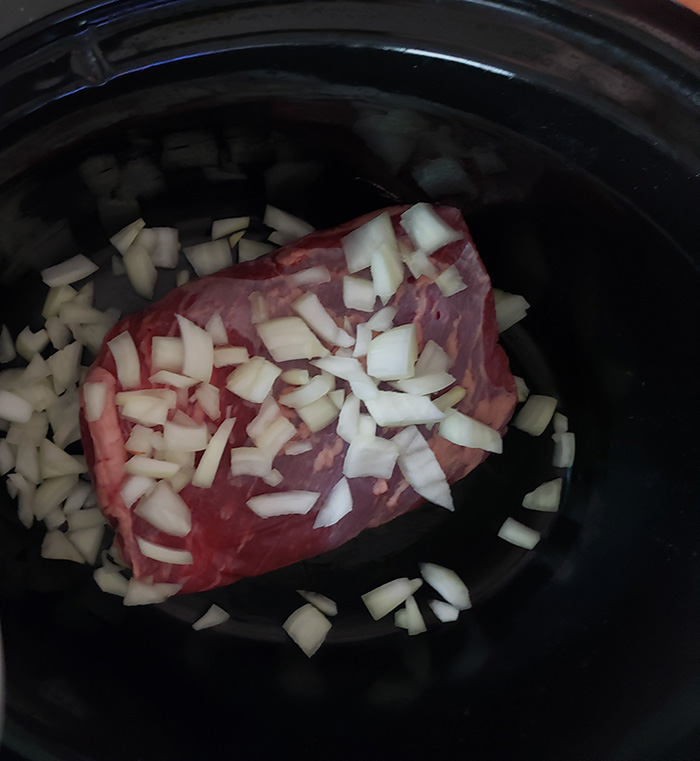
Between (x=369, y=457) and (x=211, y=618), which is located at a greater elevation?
(x=369, y=457)

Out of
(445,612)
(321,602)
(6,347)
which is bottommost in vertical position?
(445,612)

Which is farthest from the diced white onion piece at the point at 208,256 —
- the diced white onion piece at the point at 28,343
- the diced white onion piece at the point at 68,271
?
the diced white onion piece at the point at 28,343

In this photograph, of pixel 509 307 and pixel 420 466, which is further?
pixel 509 307

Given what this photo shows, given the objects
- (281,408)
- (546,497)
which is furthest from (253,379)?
(546,497)

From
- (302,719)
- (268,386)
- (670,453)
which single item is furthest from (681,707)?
(268,386)

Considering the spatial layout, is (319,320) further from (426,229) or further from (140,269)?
(140,269)

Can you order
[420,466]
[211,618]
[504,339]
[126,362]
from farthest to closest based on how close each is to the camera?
[504,339] → [211,618] → [420,466] → [126,362]

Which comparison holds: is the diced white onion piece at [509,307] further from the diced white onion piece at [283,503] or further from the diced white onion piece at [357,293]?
the diced white onion piece at [283,503]
